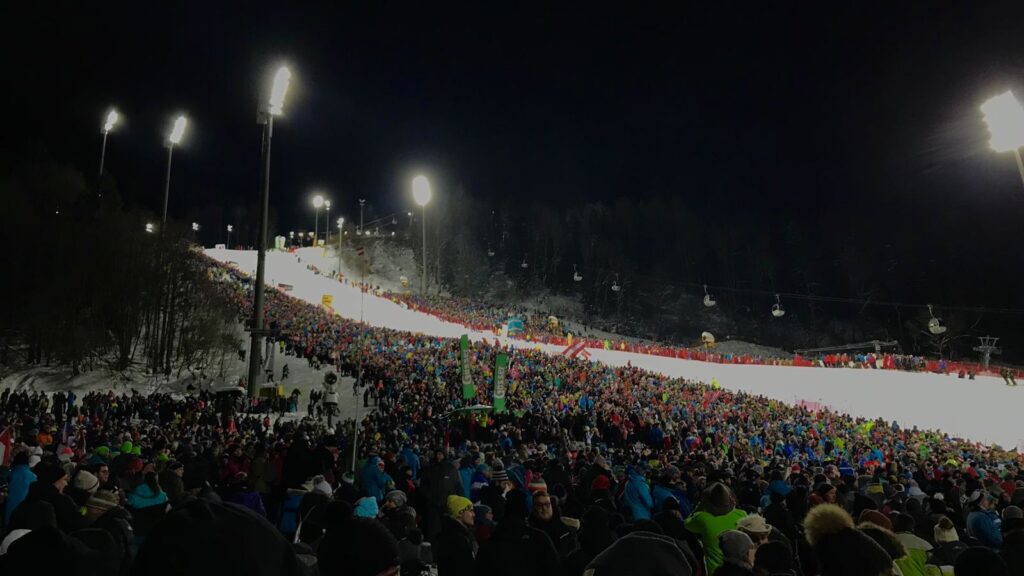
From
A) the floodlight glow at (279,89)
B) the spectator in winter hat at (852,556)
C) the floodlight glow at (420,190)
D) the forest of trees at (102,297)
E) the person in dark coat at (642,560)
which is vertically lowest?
the spectator in winter hat at (852,556)

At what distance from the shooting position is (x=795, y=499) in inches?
299

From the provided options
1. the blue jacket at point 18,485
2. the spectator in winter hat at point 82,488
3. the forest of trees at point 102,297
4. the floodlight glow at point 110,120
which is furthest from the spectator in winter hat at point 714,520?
the floodlight glow at point 110,120

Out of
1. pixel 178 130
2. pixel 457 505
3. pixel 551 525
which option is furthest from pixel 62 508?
pixel 178 130

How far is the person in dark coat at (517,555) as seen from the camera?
10.5 ft

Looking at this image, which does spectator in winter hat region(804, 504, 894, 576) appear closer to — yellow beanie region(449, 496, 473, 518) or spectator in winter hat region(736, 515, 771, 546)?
spectator in winter hat region(736, 515, 771, 546)

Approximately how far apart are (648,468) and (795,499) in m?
4.27

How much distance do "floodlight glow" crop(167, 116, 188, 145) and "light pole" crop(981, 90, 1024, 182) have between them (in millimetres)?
35448

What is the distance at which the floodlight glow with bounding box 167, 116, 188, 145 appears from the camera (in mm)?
32031

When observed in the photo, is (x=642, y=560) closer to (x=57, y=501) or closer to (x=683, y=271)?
(x=57, y=501)

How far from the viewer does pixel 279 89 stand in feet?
95.1

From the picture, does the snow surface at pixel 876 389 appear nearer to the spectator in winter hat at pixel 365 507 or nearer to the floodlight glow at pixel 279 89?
the floodlight glow at pixel 279 89

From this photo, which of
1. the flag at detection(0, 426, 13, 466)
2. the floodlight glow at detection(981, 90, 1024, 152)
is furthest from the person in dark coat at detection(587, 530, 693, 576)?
the floodlight glow at detection(981, 90, 1024, 152)

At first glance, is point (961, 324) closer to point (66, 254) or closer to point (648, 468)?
point (648, 468)

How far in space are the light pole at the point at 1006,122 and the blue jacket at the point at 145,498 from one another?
18.1 meters
